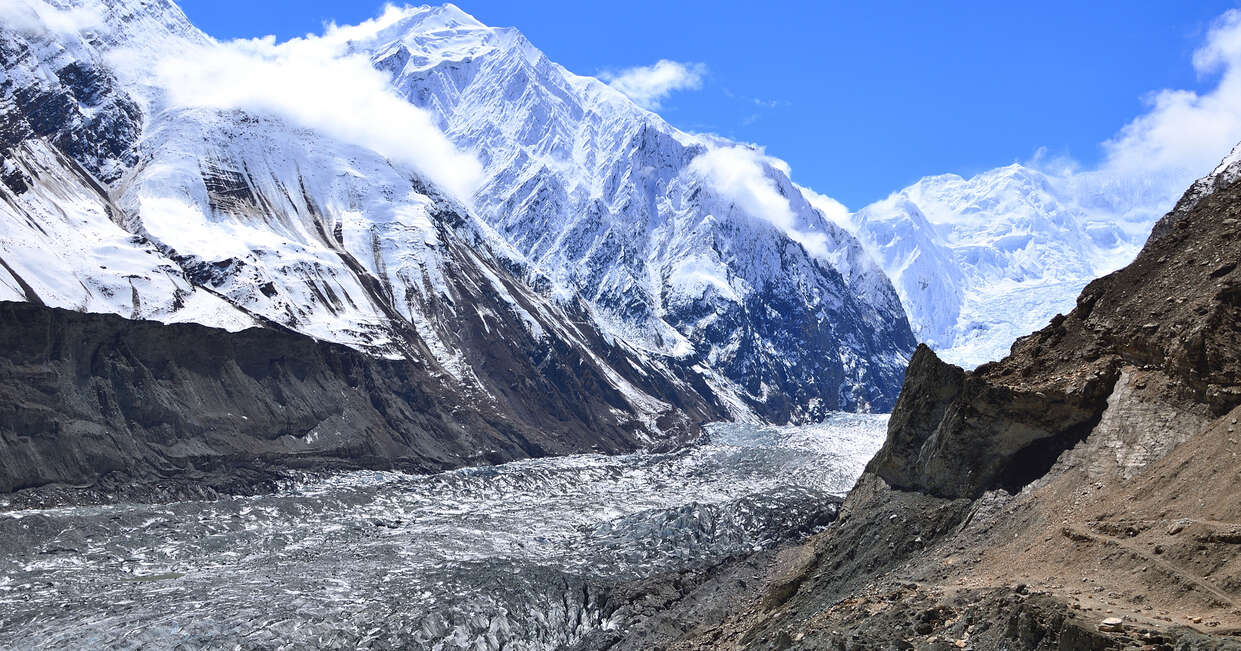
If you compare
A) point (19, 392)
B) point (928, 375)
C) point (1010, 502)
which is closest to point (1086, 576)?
point (1010, 502)

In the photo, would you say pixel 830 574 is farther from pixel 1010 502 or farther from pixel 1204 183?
pixel 1204 183

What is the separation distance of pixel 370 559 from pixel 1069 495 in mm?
72849

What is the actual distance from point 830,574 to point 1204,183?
28.6m

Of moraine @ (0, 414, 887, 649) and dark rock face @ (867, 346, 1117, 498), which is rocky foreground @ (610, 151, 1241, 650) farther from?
moraine @ (0, 414, 887, 649)

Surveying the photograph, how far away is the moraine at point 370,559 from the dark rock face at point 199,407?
8049 millimetres

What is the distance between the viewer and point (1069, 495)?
41719 mm

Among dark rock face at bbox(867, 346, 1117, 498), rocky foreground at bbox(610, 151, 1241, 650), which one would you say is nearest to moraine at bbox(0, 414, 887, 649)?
rocky foreground at bbox(610, 151, 1241, 650)

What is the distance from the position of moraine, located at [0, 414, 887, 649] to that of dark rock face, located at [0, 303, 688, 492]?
8.05 meters

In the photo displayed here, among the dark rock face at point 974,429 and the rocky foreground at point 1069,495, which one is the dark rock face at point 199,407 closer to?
the rocky foreground at point 1069,495

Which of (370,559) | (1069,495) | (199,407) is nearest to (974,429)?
(1069,495)

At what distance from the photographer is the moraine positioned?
243 feet

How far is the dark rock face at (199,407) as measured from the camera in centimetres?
12181

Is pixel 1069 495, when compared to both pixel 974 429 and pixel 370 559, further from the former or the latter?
pixel 370 559

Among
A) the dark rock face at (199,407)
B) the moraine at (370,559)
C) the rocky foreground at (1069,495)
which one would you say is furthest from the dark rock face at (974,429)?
the dark rock face at (199,407)
